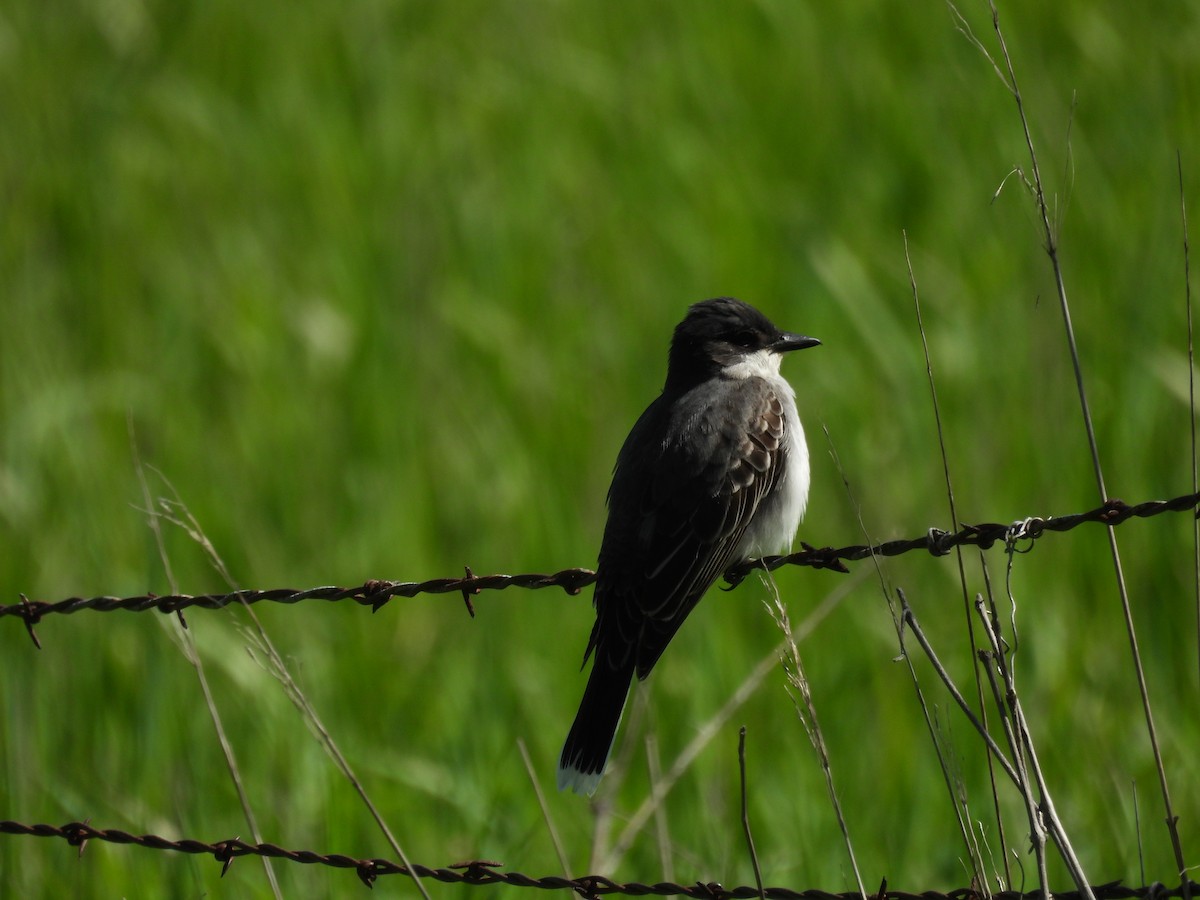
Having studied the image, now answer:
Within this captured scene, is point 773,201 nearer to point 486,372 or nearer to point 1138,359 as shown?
point 486,372

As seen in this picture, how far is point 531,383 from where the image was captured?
331 inches

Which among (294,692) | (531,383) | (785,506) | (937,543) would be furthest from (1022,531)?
(531,383)

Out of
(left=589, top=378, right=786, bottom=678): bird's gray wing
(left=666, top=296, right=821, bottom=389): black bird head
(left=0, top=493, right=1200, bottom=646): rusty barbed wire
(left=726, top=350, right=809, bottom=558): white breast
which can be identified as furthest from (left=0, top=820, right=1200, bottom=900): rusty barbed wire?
(left=666, top=296, right=821, bottom=389): black bird head

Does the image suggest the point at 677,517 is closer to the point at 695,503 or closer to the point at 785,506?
the point at 695,503

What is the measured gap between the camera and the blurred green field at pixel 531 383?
18.1ft

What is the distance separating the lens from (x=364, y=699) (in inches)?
248

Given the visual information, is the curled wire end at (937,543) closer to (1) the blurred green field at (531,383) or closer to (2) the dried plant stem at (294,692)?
(2) the dried plant stem at (294,692)

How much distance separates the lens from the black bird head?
18.7ft

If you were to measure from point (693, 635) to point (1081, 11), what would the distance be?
19.6ft

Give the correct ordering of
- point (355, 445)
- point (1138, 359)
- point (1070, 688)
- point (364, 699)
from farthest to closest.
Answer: point (355, 445), point (1138, 359), point (364, 699), point (1070, 688)

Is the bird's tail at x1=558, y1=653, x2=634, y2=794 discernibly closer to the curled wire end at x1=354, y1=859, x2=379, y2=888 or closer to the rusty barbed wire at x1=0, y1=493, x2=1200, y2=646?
the rusty barbed wire at x1=0, y1=493, x2=1200, y2=646

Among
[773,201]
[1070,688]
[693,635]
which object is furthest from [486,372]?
[1070,688]

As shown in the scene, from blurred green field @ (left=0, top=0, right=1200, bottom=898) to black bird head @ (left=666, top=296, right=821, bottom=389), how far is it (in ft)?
3.80

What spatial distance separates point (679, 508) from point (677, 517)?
0.03 metres
